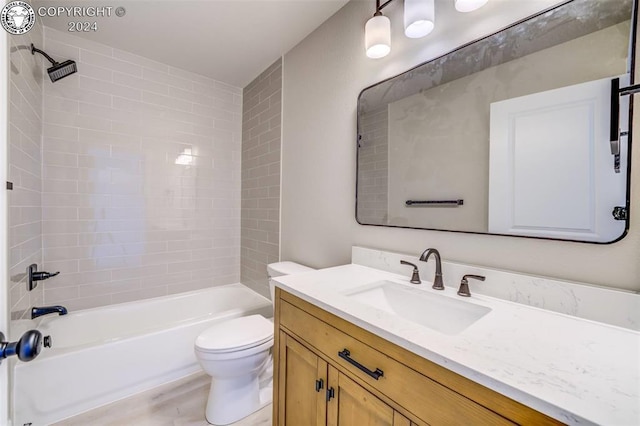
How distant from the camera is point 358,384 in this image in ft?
2.61

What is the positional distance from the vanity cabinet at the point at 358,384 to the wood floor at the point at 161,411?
634mm

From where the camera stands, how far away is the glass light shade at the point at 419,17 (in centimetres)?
112

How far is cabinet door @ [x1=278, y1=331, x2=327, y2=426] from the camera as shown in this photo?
93 cm

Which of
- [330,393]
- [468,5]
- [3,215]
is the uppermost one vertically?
[468,5]

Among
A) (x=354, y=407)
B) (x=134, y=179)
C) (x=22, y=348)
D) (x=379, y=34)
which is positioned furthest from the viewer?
(x=134, y=179)

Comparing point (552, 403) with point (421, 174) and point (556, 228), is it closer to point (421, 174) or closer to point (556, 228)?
→ point (556, 228)

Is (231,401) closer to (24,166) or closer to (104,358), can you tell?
(104,358)

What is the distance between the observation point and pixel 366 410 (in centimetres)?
77

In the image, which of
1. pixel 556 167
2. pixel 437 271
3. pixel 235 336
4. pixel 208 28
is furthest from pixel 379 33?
pixel 235 336

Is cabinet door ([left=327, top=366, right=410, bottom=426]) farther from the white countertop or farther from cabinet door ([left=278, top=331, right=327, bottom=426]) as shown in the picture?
the white countertop

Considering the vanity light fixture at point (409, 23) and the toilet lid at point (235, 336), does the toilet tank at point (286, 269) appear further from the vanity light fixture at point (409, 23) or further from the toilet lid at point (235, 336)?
the vanity light fixture at point (409, 23)

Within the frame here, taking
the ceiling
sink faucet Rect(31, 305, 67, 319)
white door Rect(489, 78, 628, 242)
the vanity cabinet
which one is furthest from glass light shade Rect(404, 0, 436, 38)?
sink faucet Rect(31, 305, 67, 319)

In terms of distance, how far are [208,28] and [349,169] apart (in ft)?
4.72

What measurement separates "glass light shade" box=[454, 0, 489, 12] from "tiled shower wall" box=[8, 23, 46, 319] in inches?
78.5
